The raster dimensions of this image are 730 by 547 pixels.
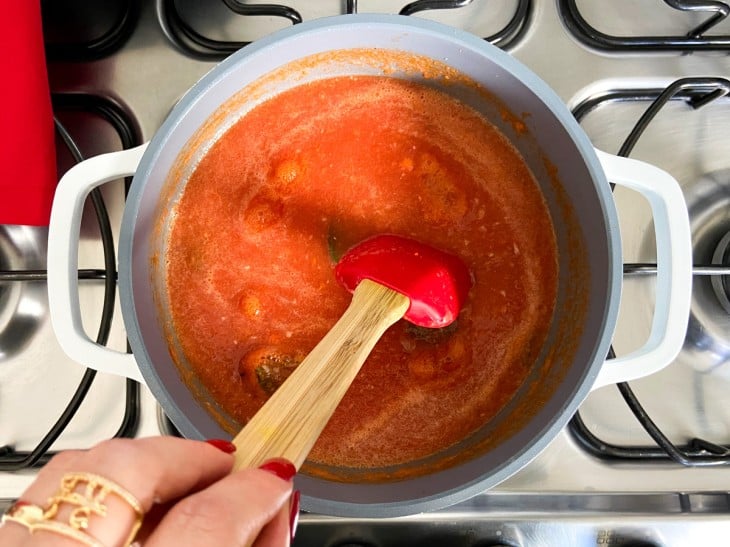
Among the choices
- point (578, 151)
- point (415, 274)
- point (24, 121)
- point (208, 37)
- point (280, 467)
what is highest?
point (208, 37)

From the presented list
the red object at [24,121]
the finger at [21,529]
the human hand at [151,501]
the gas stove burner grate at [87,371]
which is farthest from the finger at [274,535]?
the red object at [24,121]

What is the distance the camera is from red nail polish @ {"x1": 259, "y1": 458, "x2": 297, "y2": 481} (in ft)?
1.50

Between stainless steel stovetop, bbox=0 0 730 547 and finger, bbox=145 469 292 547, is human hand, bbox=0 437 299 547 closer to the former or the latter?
finger, bbox=145 469 292 547

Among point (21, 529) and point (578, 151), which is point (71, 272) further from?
point (578, 151)

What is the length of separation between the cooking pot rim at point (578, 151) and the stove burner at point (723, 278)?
21cm

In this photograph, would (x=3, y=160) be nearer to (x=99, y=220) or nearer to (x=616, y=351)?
(x=99, y=220)

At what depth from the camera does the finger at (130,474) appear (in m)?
0.36

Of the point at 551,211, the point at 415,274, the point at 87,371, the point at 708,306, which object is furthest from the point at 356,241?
the point at 708,306

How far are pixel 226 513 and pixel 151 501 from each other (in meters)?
0.05

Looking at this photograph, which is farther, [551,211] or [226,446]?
[551,211]

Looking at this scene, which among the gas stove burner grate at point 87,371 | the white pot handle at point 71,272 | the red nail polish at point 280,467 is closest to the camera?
the red nail polish at point 280,467

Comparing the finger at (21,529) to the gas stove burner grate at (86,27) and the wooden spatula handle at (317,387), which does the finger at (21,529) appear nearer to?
the wooden spatula handle at (317,387)

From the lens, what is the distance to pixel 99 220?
0.74 meters

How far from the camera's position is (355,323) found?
2.20 feet
